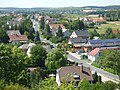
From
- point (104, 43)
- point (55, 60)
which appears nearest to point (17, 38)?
point (104, 43)

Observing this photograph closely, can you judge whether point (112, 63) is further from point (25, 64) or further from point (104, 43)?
point (104, 43)

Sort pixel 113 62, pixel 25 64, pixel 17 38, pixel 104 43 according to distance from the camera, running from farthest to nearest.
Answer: pixel 17 38
pixel 104 43
pixel 113 62
pixel 25 64

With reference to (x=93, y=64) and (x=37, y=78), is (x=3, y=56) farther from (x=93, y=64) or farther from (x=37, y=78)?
(x=93, y=64)

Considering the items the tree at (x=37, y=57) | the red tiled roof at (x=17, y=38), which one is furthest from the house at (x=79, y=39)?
the tree at (x=37, y=57)

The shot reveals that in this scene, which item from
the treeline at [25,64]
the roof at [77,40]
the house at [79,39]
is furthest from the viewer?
the roof at [77,40]

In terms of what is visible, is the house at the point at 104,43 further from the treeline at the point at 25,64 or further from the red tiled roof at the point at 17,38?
the treeline at the point at 25,64

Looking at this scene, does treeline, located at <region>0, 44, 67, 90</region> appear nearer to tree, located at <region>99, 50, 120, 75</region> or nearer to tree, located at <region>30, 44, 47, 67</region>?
tree, located at <region>30, 44, 47, 67</region>

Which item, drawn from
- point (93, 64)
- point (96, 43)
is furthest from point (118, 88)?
point (96, 43)

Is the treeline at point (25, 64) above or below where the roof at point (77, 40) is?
above

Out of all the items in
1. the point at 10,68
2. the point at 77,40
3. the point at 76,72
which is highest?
the point at 10,68

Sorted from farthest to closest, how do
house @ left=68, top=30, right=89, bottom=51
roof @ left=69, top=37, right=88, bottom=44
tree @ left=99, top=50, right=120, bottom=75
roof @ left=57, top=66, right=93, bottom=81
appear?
roof @ left=69, top=37, right=88, bottom=44 < house @ left=68, top=30, right=89, bottom=51 < tree @ left=99, top=50, right=120, bottom=75 < roof @ left=57, top=66, right=93, bottom=81

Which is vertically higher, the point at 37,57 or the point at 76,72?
the point at 76,72

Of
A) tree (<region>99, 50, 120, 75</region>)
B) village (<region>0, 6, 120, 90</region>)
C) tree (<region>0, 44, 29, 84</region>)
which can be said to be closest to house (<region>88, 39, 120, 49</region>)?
village (<region>0, 6, 120, 90</region>)
